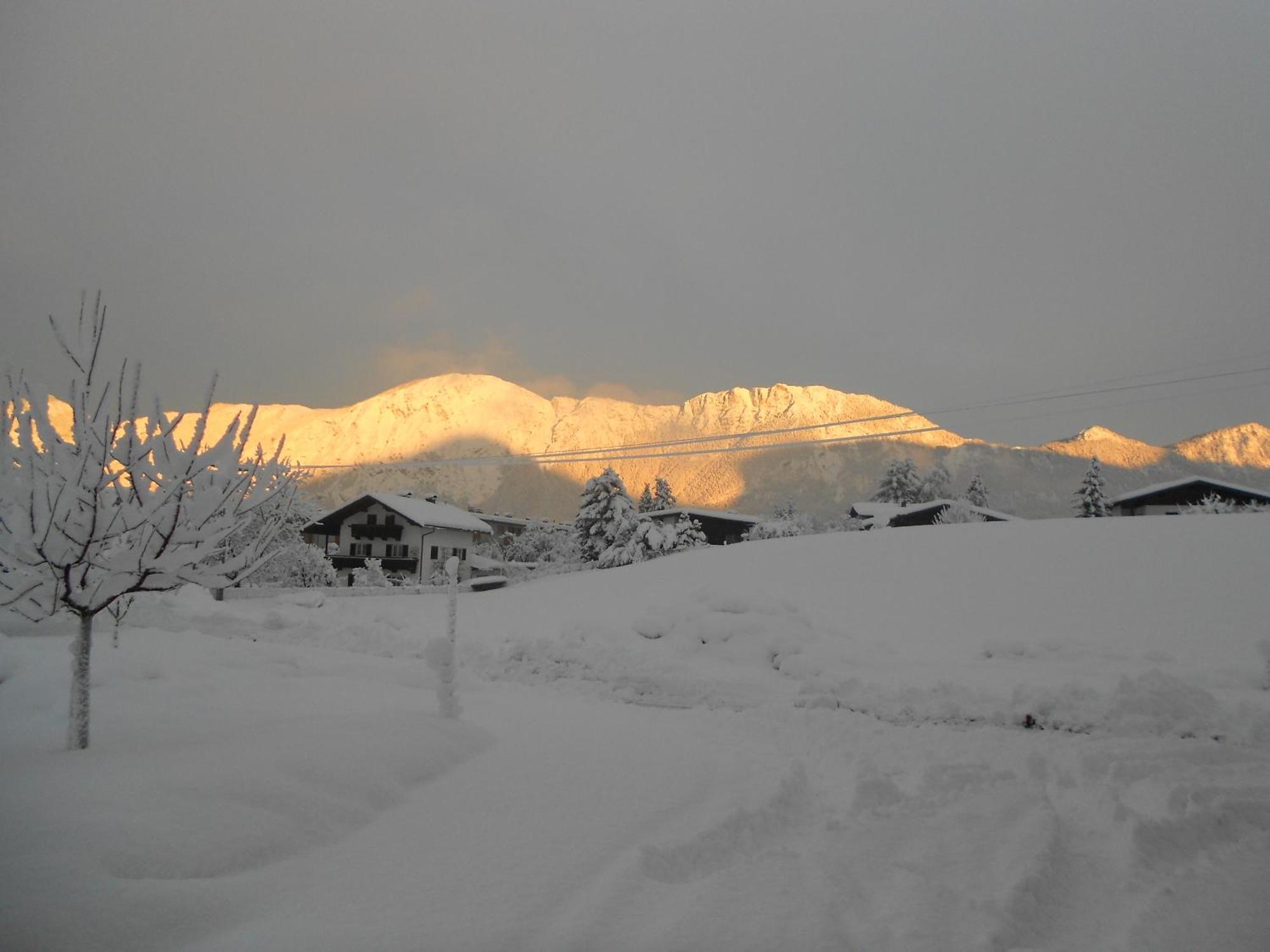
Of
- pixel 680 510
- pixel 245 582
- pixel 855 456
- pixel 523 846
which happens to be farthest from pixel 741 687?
pixel 855 456

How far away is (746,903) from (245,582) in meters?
35.3

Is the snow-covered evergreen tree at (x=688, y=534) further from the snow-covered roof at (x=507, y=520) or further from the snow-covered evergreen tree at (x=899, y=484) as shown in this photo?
the snow-covered roof at (x=507, y=520)

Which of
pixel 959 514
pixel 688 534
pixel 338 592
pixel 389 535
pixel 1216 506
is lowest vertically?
pixel 338 592

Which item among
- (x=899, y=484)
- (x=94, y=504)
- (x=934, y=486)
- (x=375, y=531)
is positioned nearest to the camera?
(x=94, y=504)

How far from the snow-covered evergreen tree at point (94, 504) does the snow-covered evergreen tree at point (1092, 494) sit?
6028 cm

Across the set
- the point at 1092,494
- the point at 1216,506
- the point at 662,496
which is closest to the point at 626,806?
the point at 1216,506

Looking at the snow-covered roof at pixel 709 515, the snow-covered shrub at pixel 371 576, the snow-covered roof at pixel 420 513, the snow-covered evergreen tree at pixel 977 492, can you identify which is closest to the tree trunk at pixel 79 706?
the snow-covered shrub at pixel 371 576

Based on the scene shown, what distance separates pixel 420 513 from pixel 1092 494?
46.9 m

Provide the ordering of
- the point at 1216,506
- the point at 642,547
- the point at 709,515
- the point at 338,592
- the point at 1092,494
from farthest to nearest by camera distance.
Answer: the point at 709,515
the point at 1092,494
the point at 642,547
the point at 1216,506
the point at 338,592

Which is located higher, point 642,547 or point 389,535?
point 389,535

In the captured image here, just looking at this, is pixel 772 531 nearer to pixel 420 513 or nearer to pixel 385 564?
pixel 420 513

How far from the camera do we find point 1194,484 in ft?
143

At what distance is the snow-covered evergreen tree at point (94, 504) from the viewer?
190 inches

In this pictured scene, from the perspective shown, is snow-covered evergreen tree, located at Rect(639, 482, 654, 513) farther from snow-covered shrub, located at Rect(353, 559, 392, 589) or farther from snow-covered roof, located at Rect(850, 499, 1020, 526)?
snow-covered shrub, located at Rect(353, 559, 392, 589)
